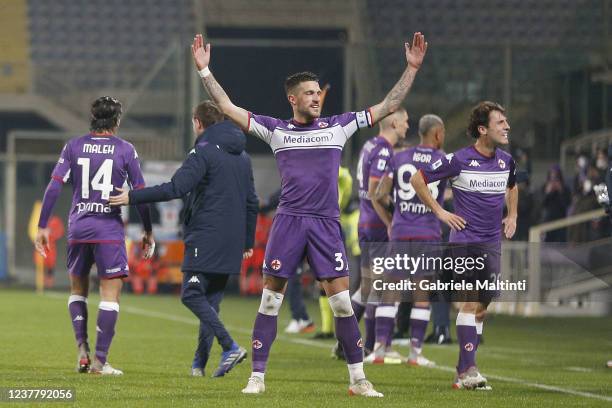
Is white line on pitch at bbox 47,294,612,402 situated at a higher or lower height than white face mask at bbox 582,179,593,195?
lower

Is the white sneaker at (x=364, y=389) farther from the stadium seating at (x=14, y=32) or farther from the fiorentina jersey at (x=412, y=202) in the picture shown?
the stadium seating at (x=14, y=32)

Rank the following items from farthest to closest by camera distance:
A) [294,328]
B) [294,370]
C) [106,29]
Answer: [106,29], [294,328], [294,370]

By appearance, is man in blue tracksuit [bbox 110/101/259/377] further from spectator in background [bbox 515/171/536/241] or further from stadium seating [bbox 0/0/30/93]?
stadium seating [bbox 0/0/30/93]

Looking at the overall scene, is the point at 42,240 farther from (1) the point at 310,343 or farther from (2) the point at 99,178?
(1) the point at 310,343

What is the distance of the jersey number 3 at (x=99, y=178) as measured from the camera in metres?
8.50

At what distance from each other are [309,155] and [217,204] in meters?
1.45

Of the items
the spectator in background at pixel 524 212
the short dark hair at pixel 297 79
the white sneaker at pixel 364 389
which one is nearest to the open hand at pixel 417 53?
the short dark hair at pixel 297 79

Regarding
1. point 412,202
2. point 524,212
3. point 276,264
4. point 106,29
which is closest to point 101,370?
point 276,264

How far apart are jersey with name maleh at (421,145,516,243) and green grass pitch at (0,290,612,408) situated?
98 centimetres

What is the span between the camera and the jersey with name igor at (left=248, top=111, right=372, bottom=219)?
23.6ft

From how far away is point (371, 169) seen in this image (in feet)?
33.3

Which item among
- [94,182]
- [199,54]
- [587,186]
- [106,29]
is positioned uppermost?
[106,29]

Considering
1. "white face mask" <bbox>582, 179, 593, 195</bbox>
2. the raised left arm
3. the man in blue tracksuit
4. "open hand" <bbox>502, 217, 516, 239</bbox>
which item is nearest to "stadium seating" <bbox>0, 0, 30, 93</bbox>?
"white face mask" <bbox>582, 179, 593, 195</bbox>

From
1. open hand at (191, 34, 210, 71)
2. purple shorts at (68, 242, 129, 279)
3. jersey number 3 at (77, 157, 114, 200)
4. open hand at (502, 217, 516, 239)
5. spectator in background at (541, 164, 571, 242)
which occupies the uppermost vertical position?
open hand at (191, 34, 210, 71)
